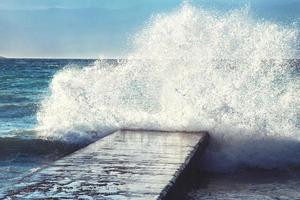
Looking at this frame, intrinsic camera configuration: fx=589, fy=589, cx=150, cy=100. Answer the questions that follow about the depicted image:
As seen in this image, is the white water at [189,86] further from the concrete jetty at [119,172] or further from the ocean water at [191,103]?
the concrete jetty at [119,172]

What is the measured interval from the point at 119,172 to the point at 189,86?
6.39 metres

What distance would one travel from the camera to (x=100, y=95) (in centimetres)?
1454

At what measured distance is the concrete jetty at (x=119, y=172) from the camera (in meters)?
5.69

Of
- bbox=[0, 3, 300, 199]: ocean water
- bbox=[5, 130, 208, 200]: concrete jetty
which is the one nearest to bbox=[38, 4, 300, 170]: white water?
bbox=[0, 3, 300, 199]: ocean water

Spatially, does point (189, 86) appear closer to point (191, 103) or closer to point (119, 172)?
point (191, 103)

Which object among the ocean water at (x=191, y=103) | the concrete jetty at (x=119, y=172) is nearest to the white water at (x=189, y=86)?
the ocean water at (x=191, y=103)

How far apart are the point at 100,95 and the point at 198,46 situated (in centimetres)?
273

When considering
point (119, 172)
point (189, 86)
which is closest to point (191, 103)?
point (189, 86)

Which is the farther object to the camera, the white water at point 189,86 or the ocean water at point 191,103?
the white water at point 189,86

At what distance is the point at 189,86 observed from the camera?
1295 centimetres

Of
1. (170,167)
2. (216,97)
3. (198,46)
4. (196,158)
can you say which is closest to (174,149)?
(196,158)

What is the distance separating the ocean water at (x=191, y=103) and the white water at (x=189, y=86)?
24mm

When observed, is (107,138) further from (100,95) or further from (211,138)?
(100,95)

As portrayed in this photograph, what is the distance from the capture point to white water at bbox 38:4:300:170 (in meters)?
11.3
